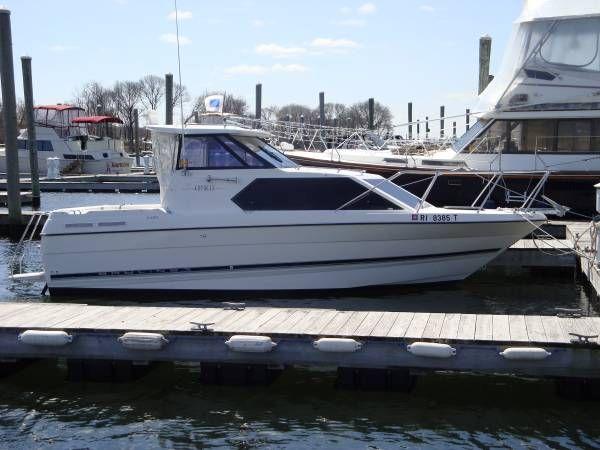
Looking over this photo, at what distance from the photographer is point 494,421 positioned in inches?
321

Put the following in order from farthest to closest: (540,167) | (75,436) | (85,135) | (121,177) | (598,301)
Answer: (85,135)
(121,177)
(540,167)
(598,301)
(75,436)

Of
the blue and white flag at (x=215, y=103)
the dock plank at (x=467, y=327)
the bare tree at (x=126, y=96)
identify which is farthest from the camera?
the bare tree at (x=126, y=96)

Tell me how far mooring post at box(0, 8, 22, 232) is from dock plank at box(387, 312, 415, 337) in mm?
14356

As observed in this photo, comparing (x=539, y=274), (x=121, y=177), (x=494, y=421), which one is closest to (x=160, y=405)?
(x=494, y=421)

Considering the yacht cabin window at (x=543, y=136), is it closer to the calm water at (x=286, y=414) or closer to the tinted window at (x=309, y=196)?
the tinted window at (x=309, y=196)

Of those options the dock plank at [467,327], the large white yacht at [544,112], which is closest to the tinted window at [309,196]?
the dock plank at [467,327]

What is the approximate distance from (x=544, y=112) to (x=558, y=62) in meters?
1.38

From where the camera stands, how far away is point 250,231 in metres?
12.9

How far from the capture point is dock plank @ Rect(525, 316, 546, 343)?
27.5 feet

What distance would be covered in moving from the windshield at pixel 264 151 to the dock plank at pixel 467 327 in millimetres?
5053

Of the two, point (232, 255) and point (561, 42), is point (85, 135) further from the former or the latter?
point (232, 255)

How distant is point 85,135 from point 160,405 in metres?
43.4

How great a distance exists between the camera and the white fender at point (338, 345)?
8.37 meters

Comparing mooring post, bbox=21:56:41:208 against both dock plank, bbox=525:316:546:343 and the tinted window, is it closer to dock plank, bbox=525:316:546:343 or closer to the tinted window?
the tinted window
